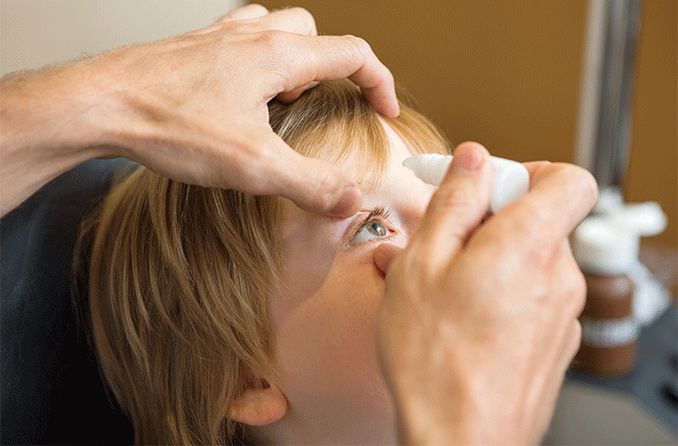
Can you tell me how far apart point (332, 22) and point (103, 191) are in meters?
0.42

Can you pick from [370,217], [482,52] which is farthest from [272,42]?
[482,52]

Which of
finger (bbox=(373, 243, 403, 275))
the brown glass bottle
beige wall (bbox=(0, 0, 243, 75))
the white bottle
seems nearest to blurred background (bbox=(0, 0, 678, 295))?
beige wall (bbox=(0, 0, 243, 75))

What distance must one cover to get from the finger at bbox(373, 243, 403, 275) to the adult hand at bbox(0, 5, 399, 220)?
0.06 meters

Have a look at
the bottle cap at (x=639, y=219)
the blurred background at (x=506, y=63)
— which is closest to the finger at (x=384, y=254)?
the blurred background at (x=506, y=63)

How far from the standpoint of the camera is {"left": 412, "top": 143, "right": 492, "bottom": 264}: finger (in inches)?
19.1

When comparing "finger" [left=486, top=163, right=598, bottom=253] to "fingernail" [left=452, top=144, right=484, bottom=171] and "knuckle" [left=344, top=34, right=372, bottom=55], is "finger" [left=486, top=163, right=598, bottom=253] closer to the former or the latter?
"fingernail" [left=452, top=144, right=484, bottom=171]

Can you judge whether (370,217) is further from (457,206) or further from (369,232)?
(457,206)

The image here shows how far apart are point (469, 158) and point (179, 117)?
0.24 meters

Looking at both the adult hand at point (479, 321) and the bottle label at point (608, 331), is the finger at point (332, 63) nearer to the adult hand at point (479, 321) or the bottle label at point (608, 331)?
the adult hand at point (479, 321)

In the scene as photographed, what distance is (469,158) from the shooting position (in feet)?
1.69

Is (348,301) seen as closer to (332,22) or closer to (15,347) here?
(15,347)

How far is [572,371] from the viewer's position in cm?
134

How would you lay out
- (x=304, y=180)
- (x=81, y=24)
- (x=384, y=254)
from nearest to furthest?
(x=304, y=180) < (x=384, y=254) < (x=81, y=24)

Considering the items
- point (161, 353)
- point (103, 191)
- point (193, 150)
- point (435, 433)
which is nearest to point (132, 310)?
point (161, 353)
